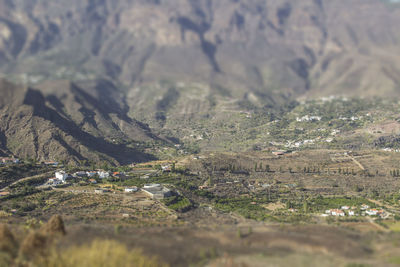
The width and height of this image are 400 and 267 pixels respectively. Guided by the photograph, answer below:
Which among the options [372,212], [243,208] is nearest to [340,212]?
[372,212]

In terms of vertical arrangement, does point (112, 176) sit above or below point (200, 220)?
above

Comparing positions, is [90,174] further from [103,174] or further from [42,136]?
[42,136]

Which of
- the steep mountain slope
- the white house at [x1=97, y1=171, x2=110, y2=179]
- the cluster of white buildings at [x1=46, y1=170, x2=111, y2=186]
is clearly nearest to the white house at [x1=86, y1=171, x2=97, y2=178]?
the cluster of white buildings at [x1=46, y1=170, x2=111, y2=186]

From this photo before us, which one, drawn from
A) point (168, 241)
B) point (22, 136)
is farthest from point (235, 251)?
point (22, 136)

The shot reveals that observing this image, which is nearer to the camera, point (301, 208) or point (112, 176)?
point (301, 208)

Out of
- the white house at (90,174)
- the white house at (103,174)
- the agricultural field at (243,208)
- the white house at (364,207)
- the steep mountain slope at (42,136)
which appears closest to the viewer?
the agricultural field at (243,208)

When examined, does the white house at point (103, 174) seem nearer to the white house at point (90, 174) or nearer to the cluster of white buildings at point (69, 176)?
the cluster of white buildings at point (69, 176)

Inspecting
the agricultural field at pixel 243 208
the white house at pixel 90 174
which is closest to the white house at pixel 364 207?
the agricultural field at pixel 243 208

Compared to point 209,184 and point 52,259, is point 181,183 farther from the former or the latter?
point 52,259

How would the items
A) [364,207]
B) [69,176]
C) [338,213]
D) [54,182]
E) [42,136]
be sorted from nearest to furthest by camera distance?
[338,213] → [364,207] → [54,182] → [69,176] → [42,136]

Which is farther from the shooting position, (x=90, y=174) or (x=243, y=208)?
(x=90, y=174)

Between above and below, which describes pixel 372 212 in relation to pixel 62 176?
below
